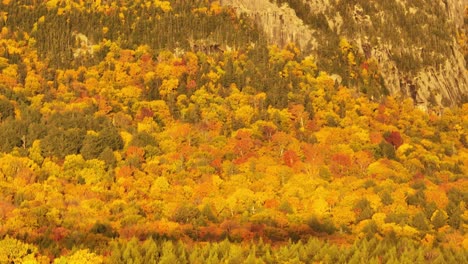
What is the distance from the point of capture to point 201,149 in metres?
138

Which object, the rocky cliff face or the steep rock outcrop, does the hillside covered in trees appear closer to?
the steep rock outcrop

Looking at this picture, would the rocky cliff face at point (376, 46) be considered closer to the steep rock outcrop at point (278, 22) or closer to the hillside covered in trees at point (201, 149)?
the steep rock outcrop at point (278, 22)

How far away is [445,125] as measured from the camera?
6850 inches

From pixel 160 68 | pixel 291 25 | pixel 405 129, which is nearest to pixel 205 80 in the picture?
pixel 160 68

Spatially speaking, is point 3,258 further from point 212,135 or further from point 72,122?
point 212,135

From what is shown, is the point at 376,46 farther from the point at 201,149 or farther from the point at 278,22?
the point at 201,149

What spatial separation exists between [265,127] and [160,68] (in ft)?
120

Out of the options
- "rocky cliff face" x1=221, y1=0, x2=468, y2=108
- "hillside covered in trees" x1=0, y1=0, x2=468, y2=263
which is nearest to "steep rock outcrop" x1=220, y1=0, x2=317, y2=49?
"rocky cliff face" x1=221, y1=0, x2=468, y2=108

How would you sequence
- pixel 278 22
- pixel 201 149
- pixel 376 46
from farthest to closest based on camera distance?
pixel 376 46
pixel 278 22
pixel 201 149

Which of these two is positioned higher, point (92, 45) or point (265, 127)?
point (92, 45)

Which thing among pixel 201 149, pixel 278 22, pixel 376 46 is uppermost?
pixel 278 22

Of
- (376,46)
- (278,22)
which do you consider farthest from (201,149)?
(376,46)

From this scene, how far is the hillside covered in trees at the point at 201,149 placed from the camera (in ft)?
304

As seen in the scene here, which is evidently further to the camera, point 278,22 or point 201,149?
point 278,22
